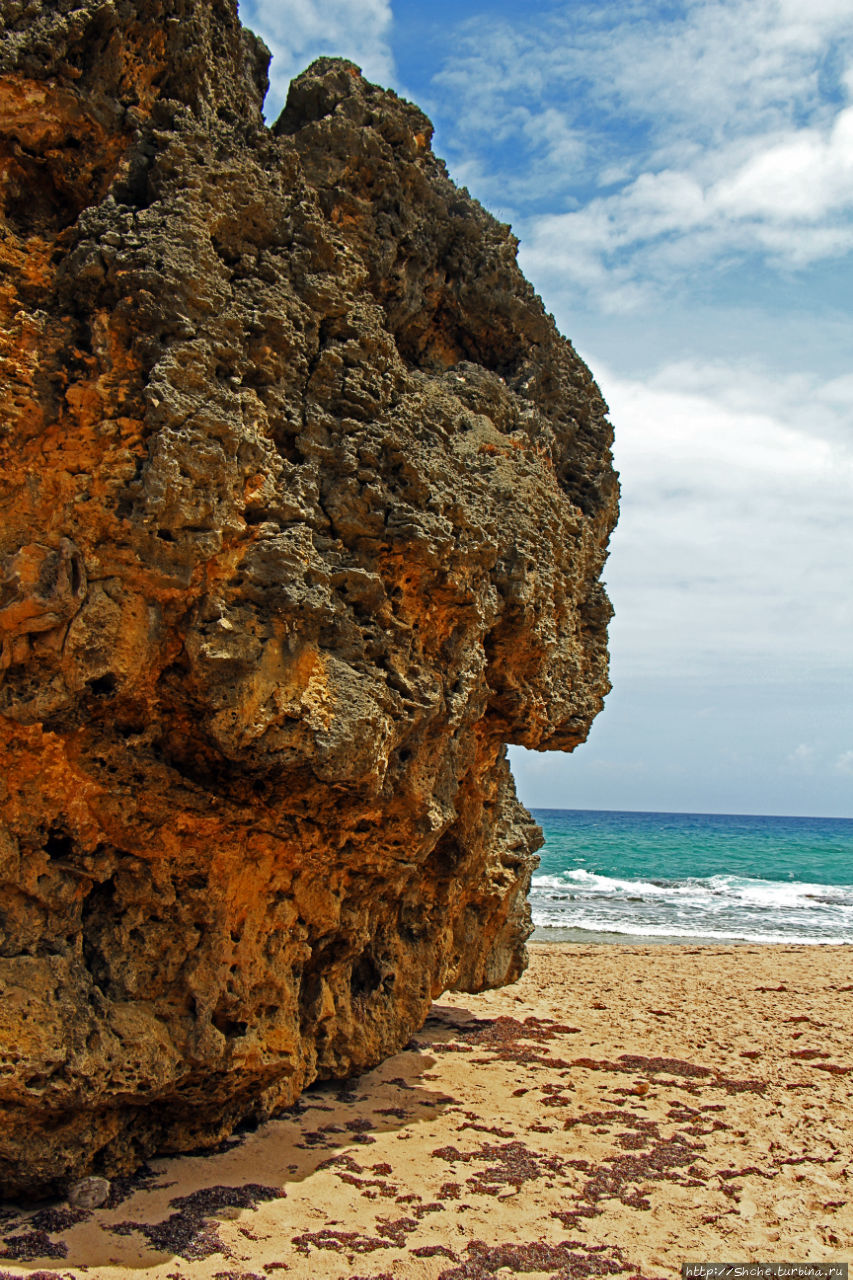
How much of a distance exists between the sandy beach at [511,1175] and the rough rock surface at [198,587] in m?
0.47

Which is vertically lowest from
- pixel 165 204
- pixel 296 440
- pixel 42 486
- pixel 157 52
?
pixel 42 486

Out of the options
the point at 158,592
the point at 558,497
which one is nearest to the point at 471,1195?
the point at 158,592

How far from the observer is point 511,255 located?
27.4 feet

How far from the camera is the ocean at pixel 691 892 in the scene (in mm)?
21031

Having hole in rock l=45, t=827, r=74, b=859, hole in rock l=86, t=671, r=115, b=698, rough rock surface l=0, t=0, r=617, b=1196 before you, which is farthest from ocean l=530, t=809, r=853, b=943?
hole in rock l=86, t=671, r=115, b=698

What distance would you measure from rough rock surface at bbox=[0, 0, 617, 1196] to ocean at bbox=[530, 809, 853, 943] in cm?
1400

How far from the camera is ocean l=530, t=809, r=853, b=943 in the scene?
21031 millimetres

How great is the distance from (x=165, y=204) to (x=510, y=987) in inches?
414

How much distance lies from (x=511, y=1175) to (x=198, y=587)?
431 cm

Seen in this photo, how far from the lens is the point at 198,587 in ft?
15.5

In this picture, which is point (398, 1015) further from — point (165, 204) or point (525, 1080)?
point (165, 204)

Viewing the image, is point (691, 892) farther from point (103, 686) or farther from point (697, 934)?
point (103, 686)

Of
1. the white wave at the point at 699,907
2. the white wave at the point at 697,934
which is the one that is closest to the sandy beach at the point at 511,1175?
the white wave at the point at 697,934

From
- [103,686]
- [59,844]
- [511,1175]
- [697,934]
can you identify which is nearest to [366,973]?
[511,1175]
